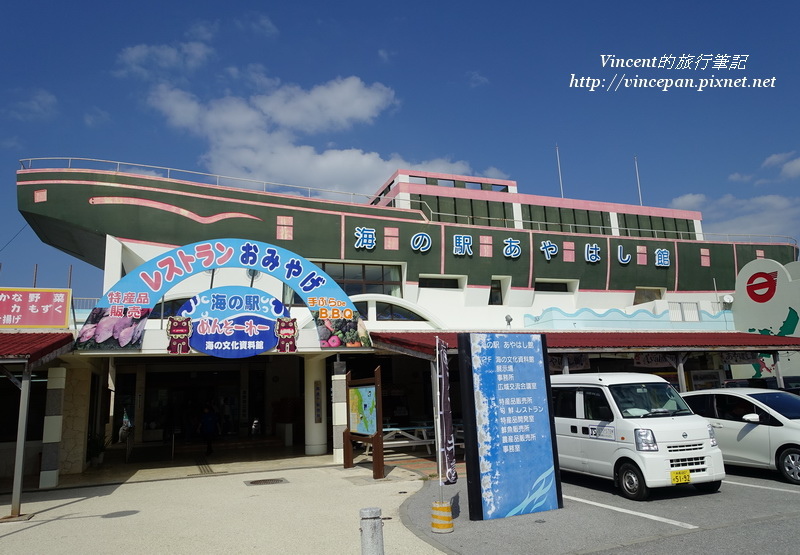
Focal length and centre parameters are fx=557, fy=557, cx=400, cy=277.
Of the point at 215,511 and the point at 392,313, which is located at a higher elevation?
the point at 392,313

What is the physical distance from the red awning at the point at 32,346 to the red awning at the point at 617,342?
718 centimetres

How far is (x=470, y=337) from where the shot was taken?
812 cm

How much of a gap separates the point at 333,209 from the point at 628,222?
2423cm

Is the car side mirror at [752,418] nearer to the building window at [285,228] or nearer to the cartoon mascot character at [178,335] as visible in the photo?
the cartoon mascot character at [178,335]

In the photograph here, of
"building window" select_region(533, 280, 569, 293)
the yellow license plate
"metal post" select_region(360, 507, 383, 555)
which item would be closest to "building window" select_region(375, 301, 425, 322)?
"building window" select_region(533, 280, 569, 293)

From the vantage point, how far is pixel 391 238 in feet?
84.3

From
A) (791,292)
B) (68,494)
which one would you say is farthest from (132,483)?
(791,292)

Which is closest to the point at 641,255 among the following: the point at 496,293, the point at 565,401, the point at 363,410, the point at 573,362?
the point at 496,293

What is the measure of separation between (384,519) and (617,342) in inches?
415

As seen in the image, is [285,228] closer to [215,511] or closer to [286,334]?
[286,334]

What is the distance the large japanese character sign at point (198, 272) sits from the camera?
1286 centimetres

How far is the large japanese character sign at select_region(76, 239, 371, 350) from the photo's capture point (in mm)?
12859

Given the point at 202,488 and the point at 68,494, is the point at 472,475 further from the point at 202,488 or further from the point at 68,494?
the point at 68,494

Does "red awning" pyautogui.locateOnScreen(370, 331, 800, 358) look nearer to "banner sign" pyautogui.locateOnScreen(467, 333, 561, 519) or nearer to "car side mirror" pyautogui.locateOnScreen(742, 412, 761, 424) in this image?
"banner sign" pyautogui.locateOnScreen(467, 333, 561, 519)
